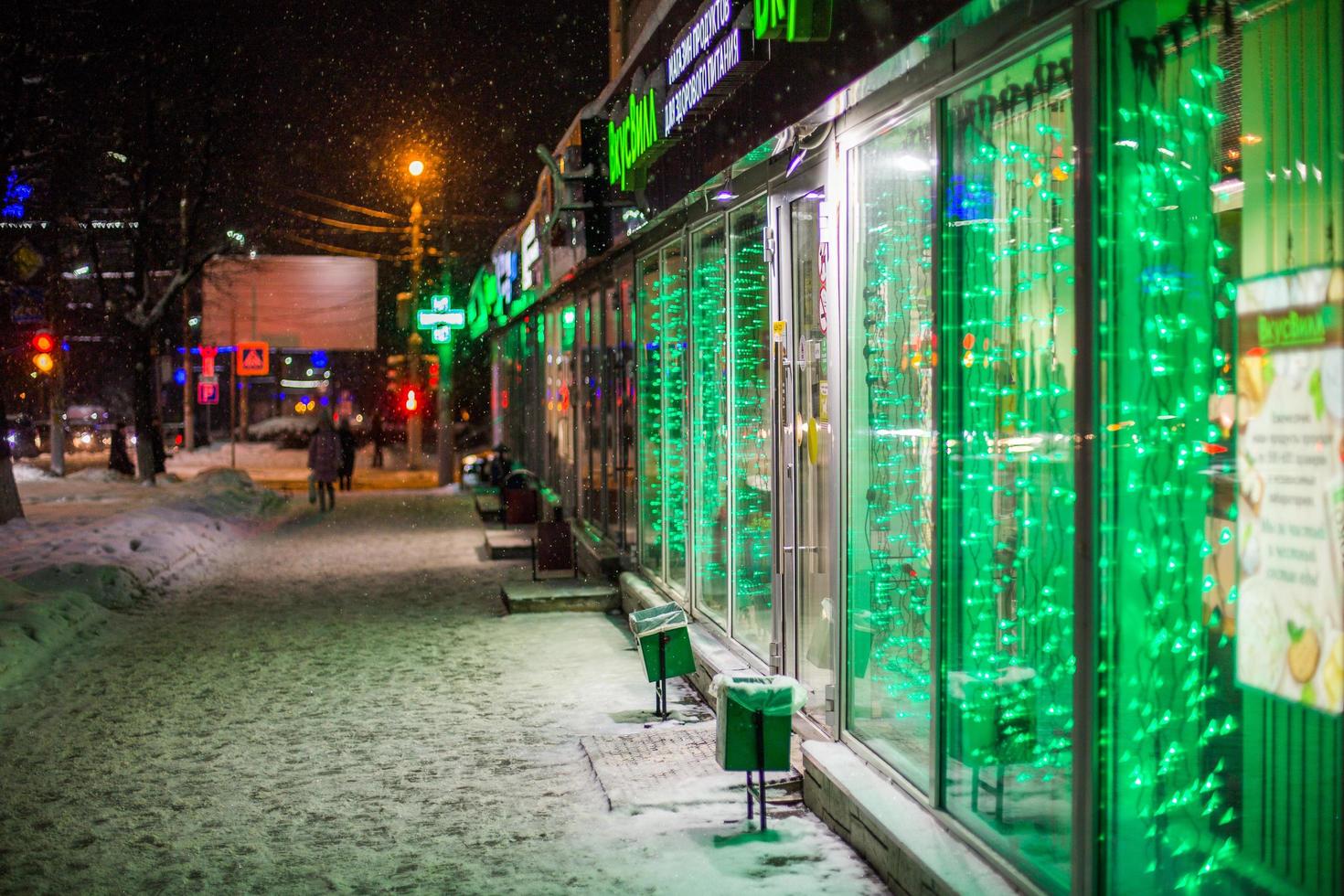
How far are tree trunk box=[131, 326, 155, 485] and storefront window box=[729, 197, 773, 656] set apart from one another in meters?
22.1

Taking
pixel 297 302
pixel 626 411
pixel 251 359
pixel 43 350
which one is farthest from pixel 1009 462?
pixel 297 302

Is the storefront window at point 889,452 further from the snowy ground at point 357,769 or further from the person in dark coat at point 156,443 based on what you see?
the person in dark coat at point 156,443

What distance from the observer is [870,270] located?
19.8 ft

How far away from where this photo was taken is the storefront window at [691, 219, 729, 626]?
28.9 ft

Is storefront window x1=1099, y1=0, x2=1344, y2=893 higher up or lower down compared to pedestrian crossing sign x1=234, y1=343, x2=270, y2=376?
lower down

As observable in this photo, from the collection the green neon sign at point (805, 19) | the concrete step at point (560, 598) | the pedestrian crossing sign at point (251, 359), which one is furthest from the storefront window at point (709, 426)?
the pedestrian crossing sign at point (251, 359)

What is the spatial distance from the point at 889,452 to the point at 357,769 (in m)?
3.15

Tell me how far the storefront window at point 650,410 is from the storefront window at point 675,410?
21 centimetres

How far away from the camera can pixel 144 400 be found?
28.5 metres

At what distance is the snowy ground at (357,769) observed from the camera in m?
5.13

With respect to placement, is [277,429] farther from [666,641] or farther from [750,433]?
[666,641]

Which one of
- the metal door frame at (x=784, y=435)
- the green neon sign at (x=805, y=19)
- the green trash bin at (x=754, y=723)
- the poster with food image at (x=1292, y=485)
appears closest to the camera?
the poster with food image at (x=1292, y=485)

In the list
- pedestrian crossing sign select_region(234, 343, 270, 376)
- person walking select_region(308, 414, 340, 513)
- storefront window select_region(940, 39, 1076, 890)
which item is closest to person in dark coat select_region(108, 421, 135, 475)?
pedestrian crossing sign select_region(234, 343, 270, 376)

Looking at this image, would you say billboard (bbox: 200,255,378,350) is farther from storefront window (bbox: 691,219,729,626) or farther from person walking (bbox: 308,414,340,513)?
storefront window (bbox: 691,219,729,626)
